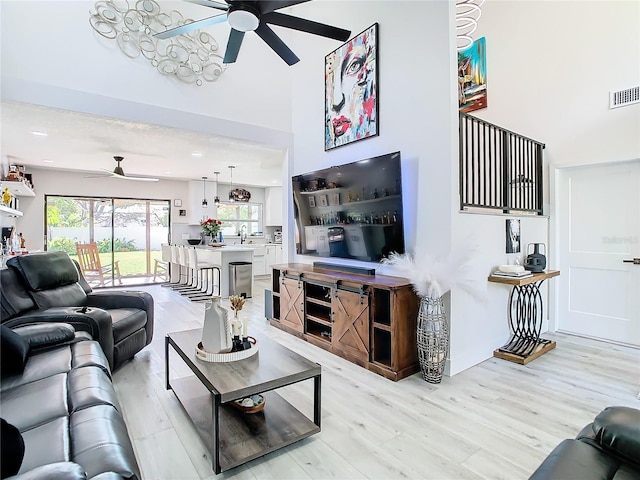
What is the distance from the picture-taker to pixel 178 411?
2.40m

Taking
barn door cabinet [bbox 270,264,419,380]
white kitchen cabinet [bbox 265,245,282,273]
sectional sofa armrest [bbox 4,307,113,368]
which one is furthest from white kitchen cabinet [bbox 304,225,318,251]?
white kitchen cabinet [bbox 265,245,282,273]

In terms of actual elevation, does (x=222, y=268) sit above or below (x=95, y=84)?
below

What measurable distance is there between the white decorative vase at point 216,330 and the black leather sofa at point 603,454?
172 cm

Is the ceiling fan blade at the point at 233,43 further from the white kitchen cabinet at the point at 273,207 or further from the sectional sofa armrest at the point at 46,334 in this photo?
the white kitchen cabinet at the point at 273,207

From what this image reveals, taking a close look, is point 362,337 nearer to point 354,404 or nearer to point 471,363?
point 354,404

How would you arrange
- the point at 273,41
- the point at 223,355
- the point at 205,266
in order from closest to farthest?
the point at 223,355, the point at 273,41, the point at 205,266

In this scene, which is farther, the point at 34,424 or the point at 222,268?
the point at 222,268

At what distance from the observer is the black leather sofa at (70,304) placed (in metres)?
2.68

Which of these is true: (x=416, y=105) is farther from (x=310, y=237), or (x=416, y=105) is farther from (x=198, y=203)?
(x=198, y=203)

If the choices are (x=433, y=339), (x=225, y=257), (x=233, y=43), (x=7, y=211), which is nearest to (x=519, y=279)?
(x=433, y=339)

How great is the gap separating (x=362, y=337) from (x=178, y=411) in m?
1.61

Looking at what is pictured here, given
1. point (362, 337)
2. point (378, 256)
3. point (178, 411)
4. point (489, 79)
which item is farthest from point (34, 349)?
point (489, 79)

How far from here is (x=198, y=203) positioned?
902 cm

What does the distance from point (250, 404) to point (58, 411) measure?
104 centimetres
